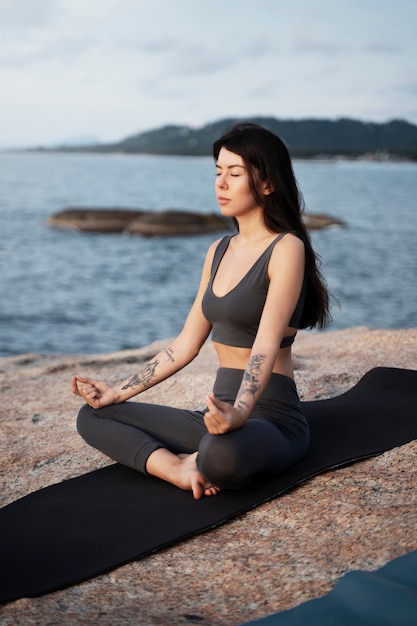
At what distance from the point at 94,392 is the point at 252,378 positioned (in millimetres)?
953

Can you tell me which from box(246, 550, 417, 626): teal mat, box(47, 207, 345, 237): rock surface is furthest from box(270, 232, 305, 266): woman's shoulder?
box(47, 207, 345, 237): rock surface

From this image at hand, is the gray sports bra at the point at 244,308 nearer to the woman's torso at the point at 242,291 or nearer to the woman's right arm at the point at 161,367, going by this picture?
the woman's torso at the point at 242,291

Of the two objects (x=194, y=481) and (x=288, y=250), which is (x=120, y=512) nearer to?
(x=194, y=481)

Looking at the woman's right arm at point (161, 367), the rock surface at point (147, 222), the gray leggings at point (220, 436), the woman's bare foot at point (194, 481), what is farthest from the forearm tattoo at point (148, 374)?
the rock surface at point (147, 222)

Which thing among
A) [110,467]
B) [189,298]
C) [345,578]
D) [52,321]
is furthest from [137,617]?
[189,298]

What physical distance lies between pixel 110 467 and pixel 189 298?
14072 mm

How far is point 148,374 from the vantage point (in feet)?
12.6

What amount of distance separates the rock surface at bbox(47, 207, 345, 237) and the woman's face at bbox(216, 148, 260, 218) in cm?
2688

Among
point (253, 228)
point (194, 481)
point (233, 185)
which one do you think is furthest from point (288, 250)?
point (194, 481)

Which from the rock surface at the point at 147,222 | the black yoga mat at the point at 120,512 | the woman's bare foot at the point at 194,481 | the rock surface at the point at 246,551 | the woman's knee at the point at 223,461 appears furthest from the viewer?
the rock surface at the point at 147,222

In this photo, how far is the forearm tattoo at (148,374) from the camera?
3824mm

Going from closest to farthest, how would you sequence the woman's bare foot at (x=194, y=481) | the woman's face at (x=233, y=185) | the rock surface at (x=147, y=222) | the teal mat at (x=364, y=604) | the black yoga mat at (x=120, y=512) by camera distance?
the teal mat at (x=364, y=604)
the black yoga mat at (x=120, y=512)
the woman's bare foot at (x=194, y=481)
the woman's face at (x=233, y=185)
the rock surface at (x=147, y=222)

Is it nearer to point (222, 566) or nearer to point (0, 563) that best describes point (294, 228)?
point (222, 566)

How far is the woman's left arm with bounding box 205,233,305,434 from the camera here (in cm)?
311
